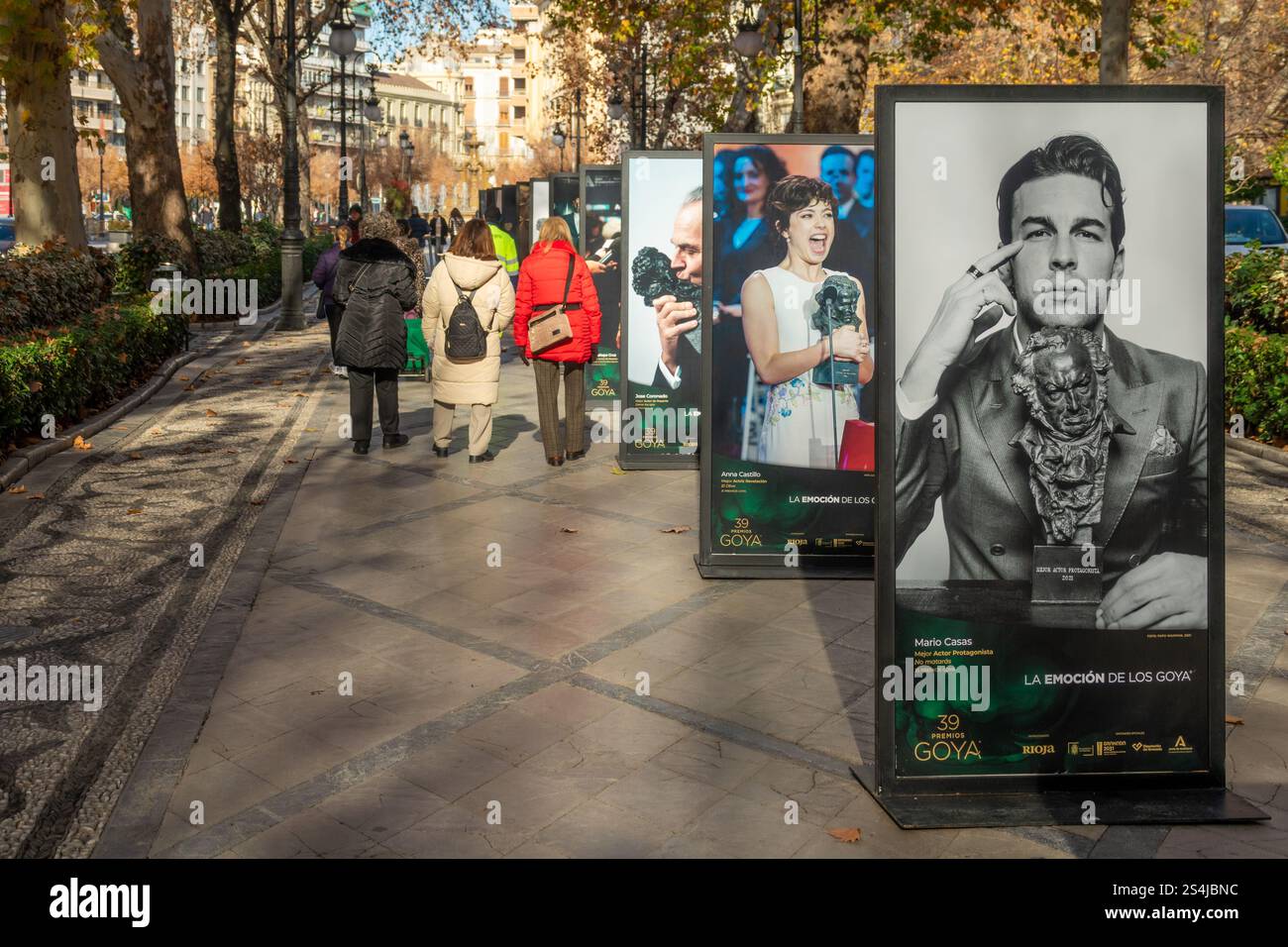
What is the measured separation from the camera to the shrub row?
466 inches

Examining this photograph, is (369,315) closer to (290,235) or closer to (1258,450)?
(1258,450)

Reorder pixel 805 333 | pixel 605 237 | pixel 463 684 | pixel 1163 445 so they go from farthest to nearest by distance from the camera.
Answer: pixel 605 237 → pixel 805 333 → pixel 463 684 → pixel 1163 445

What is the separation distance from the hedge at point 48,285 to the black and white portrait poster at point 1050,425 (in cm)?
964

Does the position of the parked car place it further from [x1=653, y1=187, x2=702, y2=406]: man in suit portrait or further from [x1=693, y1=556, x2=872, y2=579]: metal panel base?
[x1=693, y1=556, x2=872, y2=579]: metal panel base

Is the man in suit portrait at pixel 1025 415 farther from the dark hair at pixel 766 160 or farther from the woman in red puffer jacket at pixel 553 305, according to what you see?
the woman in red puffer jacket at pixel 553 305

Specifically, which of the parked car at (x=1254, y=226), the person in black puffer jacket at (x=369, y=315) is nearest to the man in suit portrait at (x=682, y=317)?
the person in black puffer jacket at (x=369, y=315)

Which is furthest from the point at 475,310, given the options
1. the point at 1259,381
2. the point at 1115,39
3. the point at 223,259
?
the point at 223,259

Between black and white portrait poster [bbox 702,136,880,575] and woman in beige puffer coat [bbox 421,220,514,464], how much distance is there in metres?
3.47

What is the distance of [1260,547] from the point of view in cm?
850

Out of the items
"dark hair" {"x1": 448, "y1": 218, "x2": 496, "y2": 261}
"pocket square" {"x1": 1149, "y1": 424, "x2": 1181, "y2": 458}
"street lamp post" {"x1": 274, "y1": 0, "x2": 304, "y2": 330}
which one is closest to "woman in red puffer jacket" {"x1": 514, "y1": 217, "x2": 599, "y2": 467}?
"dark hair" {"x1": 448, "y1": 218, "x2": 496, "y2": 261}

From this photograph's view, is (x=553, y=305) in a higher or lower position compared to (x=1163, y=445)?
higher

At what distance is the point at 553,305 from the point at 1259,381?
238 inches

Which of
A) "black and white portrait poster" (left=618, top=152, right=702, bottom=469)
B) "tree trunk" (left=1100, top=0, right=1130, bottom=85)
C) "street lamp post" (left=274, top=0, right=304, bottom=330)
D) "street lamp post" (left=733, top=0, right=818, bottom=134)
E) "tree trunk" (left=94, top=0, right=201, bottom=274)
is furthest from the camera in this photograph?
"street lamp post" (left=274, top=0, right=304, bottom=330)

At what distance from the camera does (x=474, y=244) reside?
425 inches
